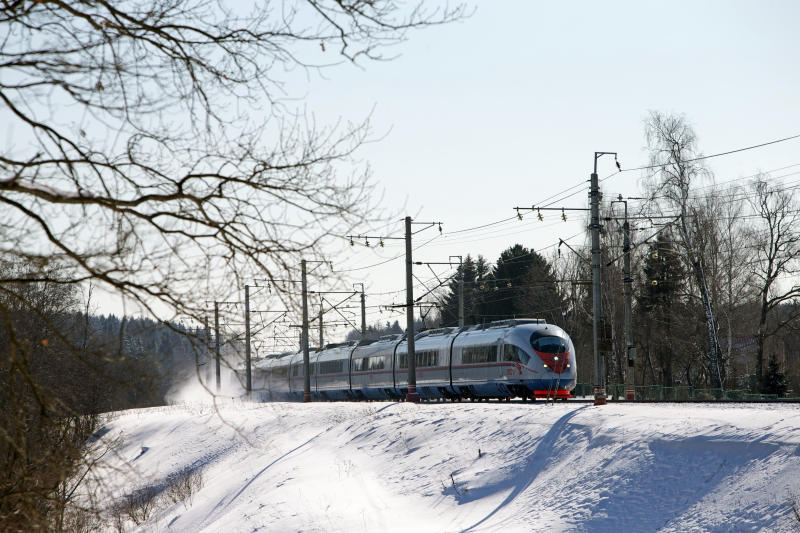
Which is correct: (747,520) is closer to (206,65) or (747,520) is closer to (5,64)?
(206,65)

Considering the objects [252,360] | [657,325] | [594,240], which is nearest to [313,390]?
[657,325]

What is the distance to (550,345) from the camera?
32812 mm

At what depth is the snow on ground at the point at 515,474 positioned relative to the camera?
1407cm

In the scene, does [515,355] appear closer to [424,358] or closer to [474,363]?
[474,363]

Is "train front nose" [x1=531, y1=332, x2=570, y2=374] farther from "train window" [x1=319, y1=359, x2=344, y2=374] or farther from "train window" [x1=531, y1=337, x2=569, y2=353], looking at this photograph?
"train window" [x1=319, y1=359, x2=344, y2=374]

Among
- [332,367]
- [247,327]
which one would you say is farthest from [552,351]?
[247,327]

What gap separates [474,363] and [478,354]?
Result: 0.41m

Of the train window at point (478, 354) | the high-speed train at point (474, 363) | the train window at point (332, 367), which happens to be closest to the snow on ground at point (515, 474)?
the high-speed train at point (474, 363)

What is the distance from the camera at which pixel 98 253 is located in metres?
6.16

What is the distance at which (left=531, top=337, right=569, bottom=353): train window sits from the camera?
3247 cm

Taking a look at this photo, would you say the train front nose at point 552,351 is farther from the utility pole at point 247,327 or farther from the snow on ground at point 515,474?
the utility pole at point 247,327

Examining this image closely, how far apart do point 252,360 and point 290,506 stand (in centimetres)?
1367

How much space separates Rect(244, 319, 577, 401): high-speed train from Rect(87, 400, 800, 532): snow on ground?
4485mm

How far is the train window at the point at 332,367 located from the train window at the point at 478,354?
14.2 metres
